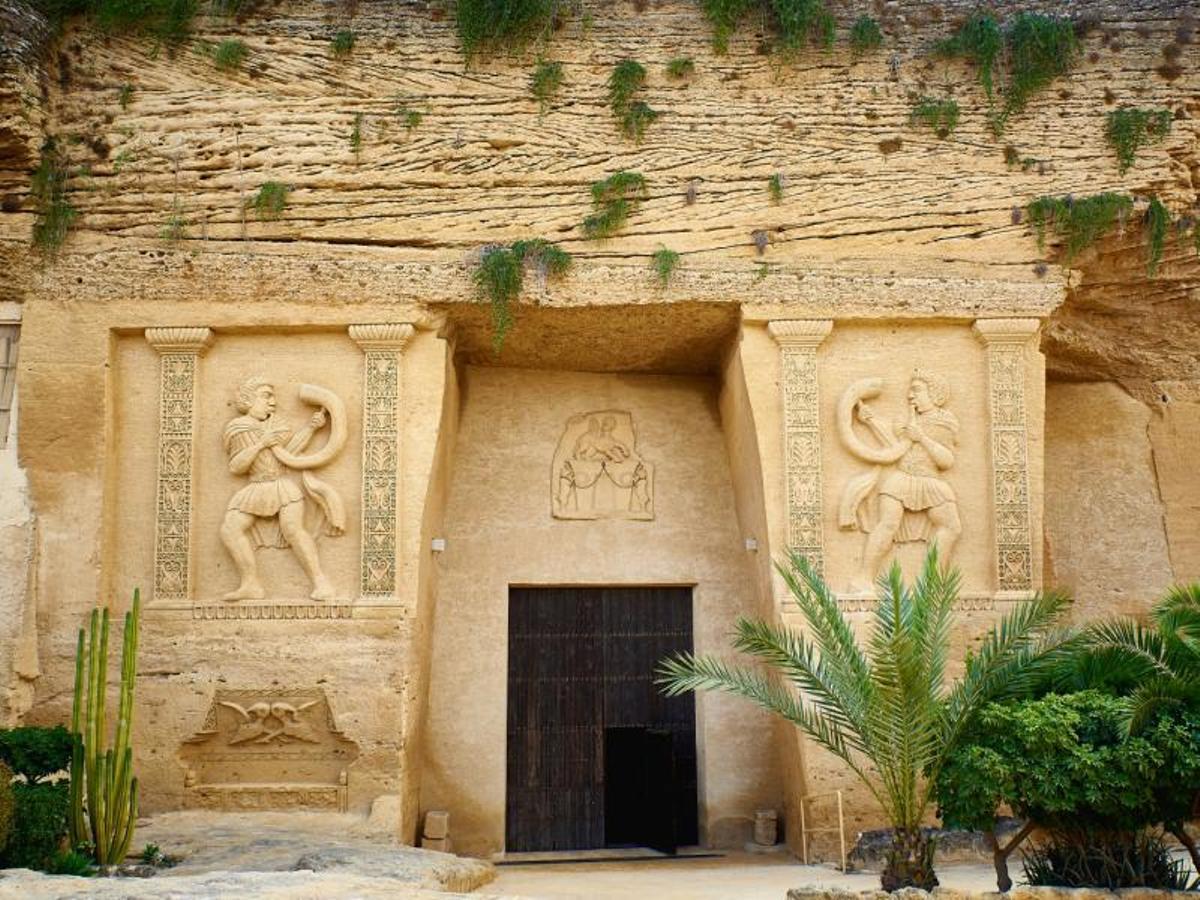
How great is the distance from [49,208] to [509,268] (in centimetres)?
388

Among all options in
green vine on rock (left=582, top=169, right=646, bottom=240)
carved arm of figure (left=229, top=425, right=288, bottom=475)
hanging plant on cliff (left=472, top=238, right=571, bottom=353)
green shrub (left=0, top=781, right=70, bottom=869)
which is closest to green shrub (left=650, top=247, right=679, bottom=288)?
Result: green vine on rock (left=582, top=169, right=646, bottom=240)

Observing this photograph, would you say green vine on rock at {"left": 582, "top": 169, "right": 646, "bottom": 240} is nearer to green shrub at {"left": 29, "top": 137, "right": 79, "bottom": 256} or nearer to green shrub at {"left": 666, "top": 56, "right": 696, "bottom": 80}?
green shrub at {"left": 666, "top": 56, "right": 696, "bottom": 80}

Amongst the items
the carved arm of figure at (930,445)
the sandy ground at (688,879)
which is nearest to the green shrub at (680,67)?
the carved arm of figure at (930,445)

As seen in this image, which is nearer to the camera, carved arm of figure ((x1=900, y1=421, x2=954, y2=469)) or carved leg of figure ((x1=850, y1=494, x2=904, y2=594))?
carved leg of figure ((x1=850, y1=494, x2=904, y2=594))

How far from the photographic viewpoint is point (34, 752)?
31.9 feet

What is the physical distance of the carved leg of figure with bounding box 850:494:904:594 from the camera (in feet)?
38.9

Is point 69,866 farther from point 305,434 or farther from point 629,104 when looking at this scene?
point 629,104

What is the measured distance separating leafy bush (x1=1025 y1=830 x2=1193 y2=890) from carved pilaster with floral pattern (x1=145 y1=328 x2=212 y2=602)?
6.92m

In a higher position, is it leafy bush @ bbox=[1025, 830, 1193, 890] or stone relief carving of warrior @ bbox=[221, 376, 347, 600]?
stone relief carving of warrior @ bbox=[221, 376, 347, 600]

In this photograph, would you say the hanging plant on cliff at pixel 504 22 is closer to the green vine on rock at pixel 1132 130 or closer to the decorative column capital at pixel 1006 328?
the decorative column capital at pixel 1006 328

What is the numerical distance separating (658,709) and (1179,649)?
18.5 ft

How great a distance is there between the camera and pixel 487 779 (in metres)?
12.8

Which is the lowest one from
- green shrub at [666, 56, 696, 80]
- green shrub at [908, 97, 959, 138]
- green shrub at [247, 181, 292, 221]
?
green shrub at [247, 181, 292, 221]

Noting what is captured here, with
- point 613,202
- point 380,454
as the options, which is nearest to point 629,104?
point 613,202
